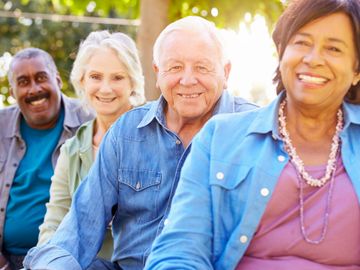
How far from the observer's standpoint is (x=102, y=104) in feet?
12.5

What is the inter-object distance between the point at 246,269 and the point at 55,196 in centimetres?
152

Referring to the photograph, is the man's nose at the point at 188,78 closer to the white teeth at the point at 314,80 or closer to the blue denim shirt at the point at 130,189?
the blue denim shirt at the point at 130,189

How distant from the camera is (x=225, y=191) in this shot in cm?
244

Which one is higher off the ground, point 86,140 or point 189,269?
point 86,140

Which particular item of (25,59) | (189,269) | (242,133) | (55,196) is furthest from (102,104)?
(189,269)

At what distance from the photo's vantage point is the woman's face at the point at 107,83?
3775mm

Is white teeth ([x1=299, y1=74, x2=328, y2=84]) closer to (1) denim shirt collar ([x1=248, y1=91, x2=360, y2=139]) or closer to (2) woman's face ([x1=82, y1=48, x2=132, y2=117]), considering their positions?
(1) denim shirt collar ([x1=248, y1=91, x2=360, y2=139])

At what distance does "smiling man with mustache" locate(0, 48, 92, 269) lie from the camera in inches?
162

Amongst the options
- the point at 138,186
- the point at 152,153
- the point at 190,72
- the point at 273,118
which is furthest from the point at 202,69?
the point at 273,118

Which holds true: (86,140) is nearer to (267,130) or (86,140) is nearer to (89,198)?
(89,198)

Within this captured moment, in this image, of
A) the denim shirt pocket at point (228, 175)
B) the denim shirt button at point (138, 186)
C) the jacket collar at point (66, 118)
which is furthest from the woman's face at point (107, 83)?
the denim shirt pocket at point (228, 175)

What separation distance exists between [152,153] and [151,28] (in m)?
2.04

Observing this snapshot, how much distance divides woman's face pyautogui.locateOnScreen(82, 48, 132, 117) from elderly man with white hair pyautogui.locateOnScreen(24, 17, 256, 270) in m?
0.64

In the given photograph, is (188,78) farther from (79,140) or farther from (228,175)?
(79,140)
